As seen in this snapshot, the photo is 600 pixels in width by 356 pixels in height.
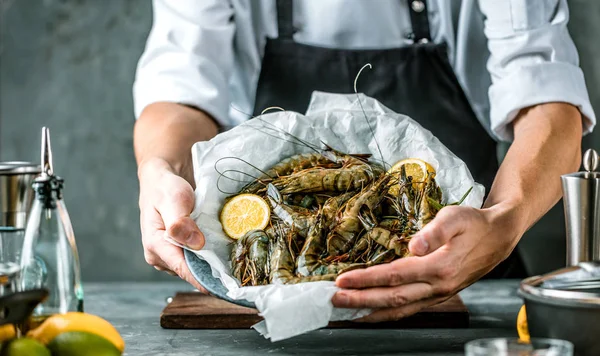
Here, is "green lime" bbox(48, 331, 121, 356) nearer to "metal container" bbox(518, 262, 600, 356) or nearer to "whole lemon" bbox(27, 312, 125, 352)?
"whole lemon" bbox(27, 312, 125, 352)

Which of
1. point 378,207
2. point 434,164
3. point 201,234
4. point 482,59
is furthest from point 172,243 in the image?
point 482,59

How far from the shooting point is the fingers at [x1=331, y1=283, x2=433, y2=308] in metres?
1.07

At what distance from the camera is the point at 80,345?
2.89 ft

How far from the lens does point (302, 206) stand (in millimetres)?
1388

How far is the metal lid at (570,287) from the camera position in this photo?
876mm

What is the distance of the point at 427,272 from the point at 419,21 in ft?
2.92

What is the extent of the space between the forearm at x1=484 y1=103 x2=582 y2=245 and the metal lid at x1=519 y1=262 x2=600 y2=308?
1.20 feet

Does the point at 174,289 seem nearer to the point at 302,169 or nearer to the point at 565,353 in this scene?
the point at 302,169

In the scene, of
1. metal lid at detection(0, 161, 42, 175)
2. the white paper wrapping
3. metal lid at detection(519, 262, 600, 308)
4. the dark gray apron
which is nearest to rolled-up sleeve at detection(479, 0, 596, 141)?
the dark gray apron

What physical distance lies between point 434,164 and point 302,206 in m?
0.25

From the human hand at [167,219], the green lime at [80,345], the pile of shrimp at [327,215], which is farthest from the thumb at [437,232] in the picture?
the green lime at [80,345]

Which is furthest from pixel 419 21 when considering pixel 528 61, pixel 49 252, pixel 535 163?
pixel 49 252

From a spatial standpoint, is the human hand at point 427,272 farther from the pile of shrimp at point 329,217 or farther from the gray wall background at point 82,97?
the gray wall background at point 82,97

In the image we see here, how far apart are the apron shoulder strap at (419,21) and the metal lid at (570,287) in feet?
3.34
